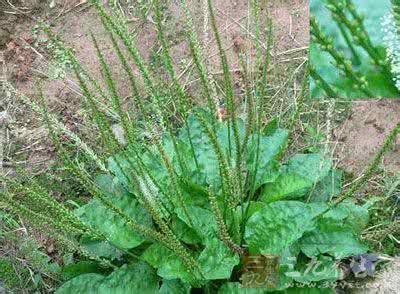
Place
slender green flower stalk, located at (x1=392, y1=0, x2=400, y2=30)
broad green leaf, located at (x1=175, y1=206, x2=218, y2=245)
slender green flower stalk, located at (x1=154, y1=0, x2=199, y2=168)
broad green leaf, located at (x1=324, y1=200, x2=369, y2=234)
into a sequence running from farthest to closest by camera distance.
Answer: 1. slender green flower stalk, located at (x1=392, y1=0, x2=400, y2=30)
2. broad green leaf, located at (x1=324, y1=200, x2=369, y2=234)
3. broad green leaf, located at (x1=175, y1=206, x2=218, y2=245)
4. slender green flower stalk, located at (x1=154, y1=0, x2=199, y2=168)

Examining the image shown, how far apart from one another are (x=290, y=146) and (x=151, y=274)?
89 centimetres

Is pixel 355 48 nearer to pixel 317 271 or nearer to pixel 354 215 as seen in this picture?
pixel 354 215

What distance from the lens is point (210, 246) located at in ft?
6.58

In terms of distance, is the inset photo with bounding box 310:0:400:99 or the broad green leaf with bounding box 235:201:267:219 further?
the inset photo with bounding box 310:0:400:99

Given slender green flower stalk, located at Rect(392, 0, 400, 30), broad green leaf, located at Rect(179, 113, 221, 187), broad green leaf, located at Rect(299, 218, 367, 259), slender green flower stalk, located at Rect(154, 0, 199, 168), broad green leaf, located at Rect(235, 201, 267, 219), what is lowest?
broad green leaf, located at Rect(299, 218, 367, 259)

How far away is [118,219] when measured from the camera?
7.04ft

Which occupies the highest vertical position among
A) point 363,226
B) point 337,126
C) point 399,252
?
point 337,126

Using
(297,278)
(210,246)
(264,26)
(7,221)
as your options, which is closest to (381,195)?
(297,278)

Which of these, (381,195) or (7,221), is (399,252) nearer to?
(381,195)

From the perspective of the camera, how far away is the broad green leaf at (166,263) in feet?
6.45

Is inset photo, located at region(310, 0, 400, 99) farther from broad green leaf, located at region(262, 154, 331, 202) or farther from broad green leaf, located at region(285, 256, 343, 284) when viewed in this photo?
broad green leaf, located at region(285, 256, 343, 284)

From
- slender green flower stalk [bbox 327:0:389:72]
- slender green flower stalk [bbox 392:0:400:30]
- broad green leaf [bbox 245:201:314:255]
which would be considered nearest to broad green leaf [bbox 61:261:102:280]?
broad green leaf [bbox 245:201:314:255]

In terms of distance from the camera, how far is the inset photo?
101 inches

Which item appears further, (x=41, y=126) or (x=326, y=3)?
(x=41, y=126)
